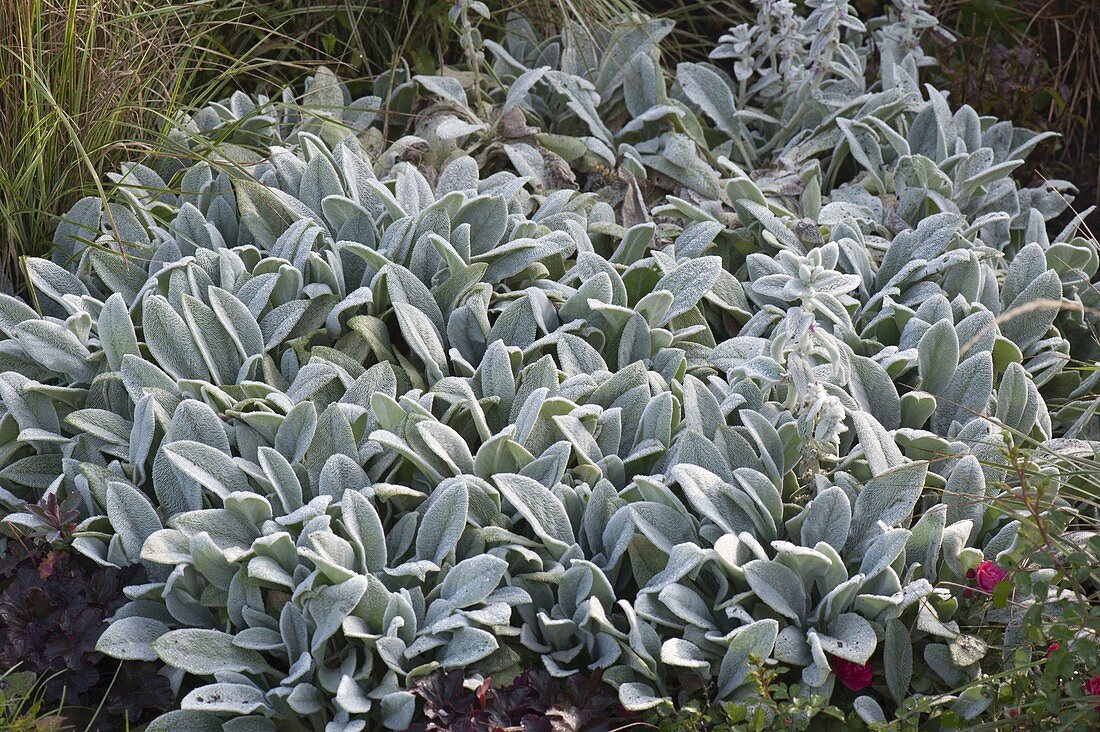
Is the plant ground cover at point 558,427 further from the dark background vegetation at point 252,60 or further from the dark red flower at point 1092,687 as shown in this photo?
the dark background vegetation at point 252,60

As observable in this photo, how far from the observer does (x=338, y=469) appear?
7.51ft

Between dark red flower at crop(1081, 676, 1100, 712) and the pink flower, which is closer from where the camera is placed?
dark red flower at crop(1081, 676, 1100, 712)

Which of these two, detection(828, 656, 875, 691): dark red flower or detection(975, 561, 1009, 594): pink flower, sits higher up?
detection(975, 561, 1009, 594): pink flower

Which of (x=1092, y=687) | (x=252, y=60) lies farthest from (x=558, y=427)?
(x=252, y=60)

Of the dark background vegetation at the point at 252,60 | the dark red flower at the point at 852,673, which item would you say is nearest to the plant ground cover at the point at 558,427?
the dark red flower at the point at 852,673

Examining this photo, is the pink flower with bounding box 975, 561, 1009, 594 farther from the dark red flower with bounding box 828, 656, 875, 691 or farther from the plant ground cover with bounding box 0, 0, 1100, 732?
the dark red flower with bounding box 828, 656, 875, 691

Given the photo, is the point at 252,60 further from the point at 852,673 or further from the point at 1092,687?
the point at 1092,687

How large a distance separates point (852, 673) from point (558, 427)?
0.77 m

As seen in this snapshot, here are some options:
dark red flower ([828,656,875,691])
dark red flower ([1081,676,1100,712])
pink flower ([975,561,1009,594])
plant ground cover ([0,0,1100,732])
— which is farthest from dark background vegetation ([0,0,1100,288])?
dark red flower ([1081,676,1100,712])

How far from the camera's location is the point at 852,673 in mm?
2047

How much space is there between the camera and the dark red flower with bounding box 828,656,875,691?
6.70 feet

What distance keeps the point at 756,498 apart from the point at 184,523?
43.1 inches

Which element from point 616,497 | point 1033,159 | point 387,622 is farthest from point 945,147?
point 387,622

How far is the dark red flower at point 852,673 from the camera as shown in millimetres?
2043
